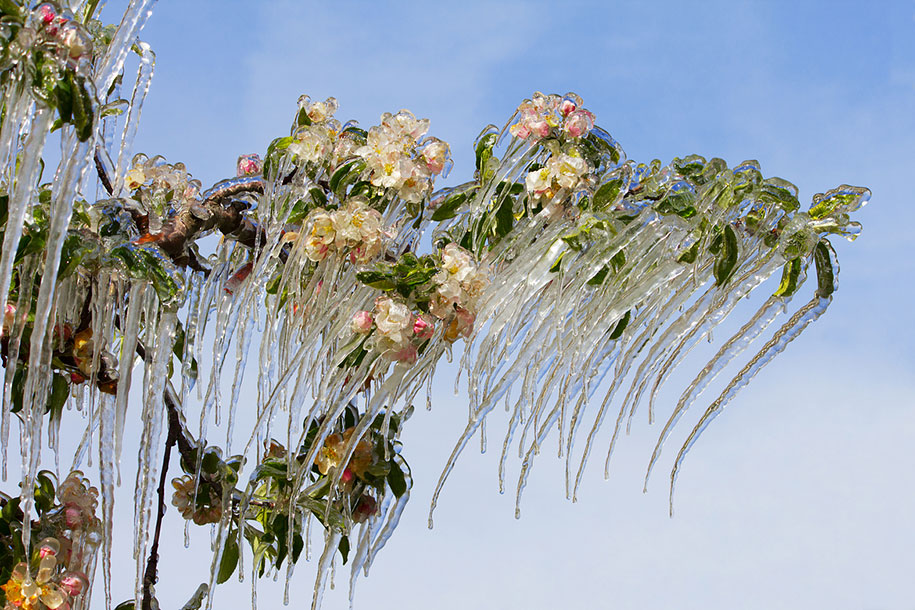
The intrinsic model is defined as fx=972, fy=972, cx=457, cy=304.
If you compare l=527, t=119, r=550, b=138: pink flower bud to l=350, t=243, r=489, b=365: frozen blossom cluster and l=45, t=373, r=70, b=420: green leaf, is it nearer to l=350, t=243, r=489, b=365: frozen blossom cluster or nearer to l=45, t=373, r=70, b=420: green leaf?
l=350, t=243, r=489, b=365: frozen blossom cluster

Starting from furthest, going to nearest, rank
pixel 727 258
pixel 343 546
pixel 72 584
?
1. pixel 343 546
2. pixel 72 584
3. pixel 727 258

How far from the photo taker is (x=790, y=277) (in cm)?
145

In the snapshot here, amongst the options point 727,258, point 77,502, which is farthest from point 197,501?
point 727,258

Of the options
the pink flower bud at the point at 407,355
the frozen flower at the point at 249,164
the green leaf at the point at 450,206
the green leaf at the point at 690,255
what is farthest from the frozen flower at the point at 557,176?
the frozen flower at the point at 249,164

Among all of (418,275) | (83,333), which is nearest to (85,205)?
(83,333)

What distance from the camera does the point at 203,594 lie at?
1.72m

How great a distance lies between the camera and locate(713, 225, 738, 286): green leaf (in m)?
1.44

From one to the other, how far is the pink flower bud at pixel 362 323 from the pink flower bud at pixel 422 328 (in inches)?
2.8

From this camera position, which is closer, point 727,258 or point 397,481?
point 727,258

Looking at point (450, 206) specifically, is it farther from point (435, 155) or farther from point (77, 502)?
point (77, 502)

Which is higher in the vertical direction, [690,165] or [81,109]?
[690,165]

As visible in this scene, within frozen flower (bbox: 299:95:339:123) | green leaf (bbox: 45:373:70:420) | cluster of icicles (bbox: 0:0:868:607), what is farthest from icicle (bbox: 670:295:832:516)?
green leaf (bbox: 45:373:70:420)

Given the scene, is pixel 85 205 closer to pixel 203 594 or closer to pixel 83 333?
pixel 83 333

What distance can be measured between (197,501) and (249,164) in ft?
2.18
